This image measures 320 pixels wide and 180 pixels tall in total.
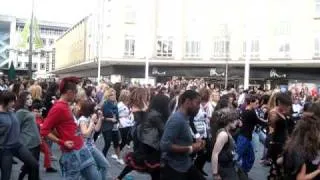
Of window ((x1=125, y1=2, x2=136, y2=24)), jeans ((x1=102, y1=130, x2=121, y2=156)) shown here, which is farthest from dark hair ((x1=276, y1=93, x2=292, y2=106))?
window ((x1=125, y1=2, x2=136, y2=24))

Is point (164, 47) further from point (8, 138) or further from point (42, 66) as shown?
point (42, 66)

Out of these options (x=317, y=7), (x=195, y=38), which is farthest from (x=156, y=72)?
(x=317, y=7)

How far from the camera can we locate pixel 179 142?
6578 millimetres

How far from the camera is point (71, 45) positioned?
316 feet

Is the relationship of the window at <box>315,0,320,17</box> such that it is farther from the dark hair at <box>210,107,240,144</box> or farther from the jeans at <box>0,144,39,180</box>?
the dark hair at <box>210,107,240,144</box>

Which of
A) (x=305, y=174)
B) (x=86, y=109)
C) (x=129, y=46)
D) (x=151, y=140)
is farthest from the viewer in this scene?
(x=129, y=46)

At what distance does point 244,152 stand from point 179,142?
4363 mm

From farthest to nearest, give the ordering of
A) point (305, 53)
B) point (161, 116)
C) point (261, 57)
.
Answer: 1. point (261, 57)
2. point (305, 53)
3. point (161, 116)

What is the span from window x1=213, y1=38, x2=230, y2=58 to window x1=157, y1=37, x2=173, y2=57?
173 inches

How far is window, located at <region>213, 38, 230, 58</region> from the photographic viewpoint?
53.8 meters

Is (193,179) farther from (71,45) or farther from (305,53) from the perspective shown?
(71,45)

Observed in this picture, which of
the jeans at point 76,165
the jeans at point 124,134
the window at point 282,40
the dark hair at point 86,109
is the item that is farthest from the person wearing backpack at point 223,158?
the window at point 282,40

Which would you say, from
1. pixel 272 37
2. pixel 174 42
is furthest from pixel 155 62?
pixel 272 37

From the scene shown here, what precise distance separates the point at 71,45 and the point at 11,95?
89.0m
